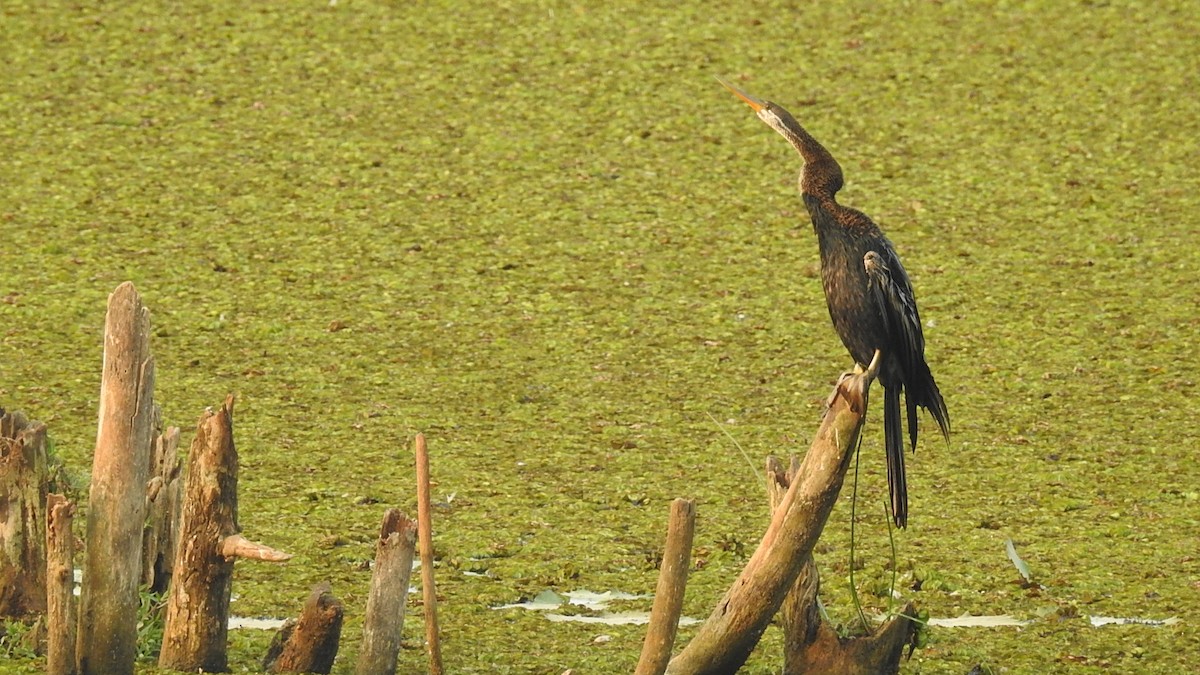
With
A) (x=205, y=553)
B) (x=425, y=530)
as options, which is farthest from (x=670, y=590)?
(x=205, y=553)

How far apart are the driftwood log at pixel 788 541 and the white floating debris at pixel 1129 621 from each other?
875 millimetres

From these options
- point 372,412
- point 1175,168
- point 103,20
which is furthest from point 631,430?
point 103,20

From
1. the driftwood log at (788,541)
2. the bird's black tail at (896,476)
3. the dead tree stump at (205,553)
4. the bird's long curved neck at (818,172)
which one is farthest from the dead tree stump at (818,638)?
the dead tree stump at (205,553)

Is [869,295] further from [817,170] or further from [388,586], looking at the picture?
[388,586]

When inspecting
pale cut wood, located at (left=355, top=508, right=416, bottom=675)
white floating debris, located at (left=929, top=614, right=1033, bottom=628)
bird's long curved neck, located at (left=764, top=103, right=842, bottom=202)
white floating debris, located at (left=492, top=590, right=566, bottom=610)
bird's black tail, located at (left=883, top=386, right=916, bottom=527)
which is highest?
bird's long curved neck, located at (left=764, top=103, right=842, bottom=202)

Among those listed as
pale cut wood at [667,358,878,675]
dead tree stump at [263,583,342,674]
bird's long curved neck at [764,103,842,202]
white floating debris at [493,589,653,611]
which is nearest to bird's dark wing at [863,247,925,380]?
bird's long curved neck at [764,103,842,202]

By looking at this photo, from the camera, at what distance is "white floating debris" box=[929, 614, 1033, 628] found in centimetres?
390

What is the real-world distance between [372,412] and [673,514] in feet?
7.28

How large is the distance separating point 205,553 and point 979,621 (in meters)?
1.67

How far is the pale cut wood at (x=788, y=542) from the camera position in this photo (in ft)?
10.6

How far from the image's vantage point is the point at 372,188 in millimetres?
6547

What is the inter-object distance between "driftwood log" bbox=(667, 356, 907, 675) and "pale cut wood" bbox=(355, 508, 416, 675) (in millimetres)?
558

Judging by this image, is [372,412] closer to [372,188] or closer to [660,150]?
[372,188]

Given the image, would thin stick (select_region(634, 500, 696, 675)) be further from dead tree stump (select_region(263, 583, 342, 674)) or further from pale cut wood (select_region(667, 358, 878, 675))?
dead tree stump (select_region(263, 583, 342, 674))
